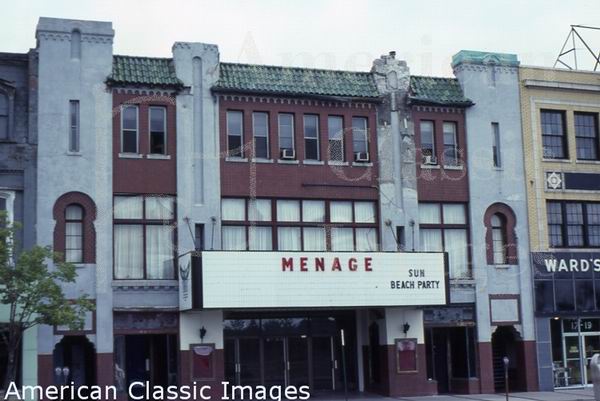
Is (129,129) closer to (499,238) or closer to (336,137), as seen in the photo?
(336,137)

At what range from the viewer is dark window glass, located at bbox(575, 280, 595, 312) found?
142ft

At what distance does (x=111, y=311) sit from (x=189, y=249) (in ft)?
12.2

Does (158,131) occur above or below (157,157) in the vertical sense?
above

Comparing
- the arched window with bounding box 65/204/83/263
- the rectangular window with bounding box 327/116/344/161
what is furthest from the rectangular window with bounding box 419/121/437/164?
the arched window with bounding box 65/204/83/263

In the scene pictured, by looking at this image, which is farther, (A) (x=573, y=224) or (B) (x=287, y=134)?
(A) (x=573, y=224)

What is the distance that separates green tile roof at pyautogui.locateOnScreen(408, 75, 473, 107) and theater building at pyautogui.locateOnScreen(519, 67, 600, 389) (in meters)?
3.03

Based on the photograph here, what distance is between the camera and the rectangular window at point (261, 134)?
39781 mm

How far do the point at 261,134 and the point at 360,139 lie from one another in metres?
4.33

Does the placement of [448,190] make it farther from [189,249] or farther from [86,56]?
[86,56]

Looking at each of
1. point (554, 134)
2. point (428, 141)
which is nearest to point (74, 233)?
point (428, 141)

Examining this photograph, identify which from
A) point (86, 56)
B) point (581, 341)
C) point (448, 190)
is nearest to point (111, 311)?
point (86, 56)

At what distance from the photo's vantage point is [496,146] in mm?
43406

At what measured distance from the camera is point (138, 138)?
1503 inches

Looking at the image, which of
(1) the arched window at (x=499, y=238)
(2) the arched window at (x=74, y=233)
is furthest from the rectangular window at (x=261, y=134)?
(1) the arched window at (x=499, y=238)
